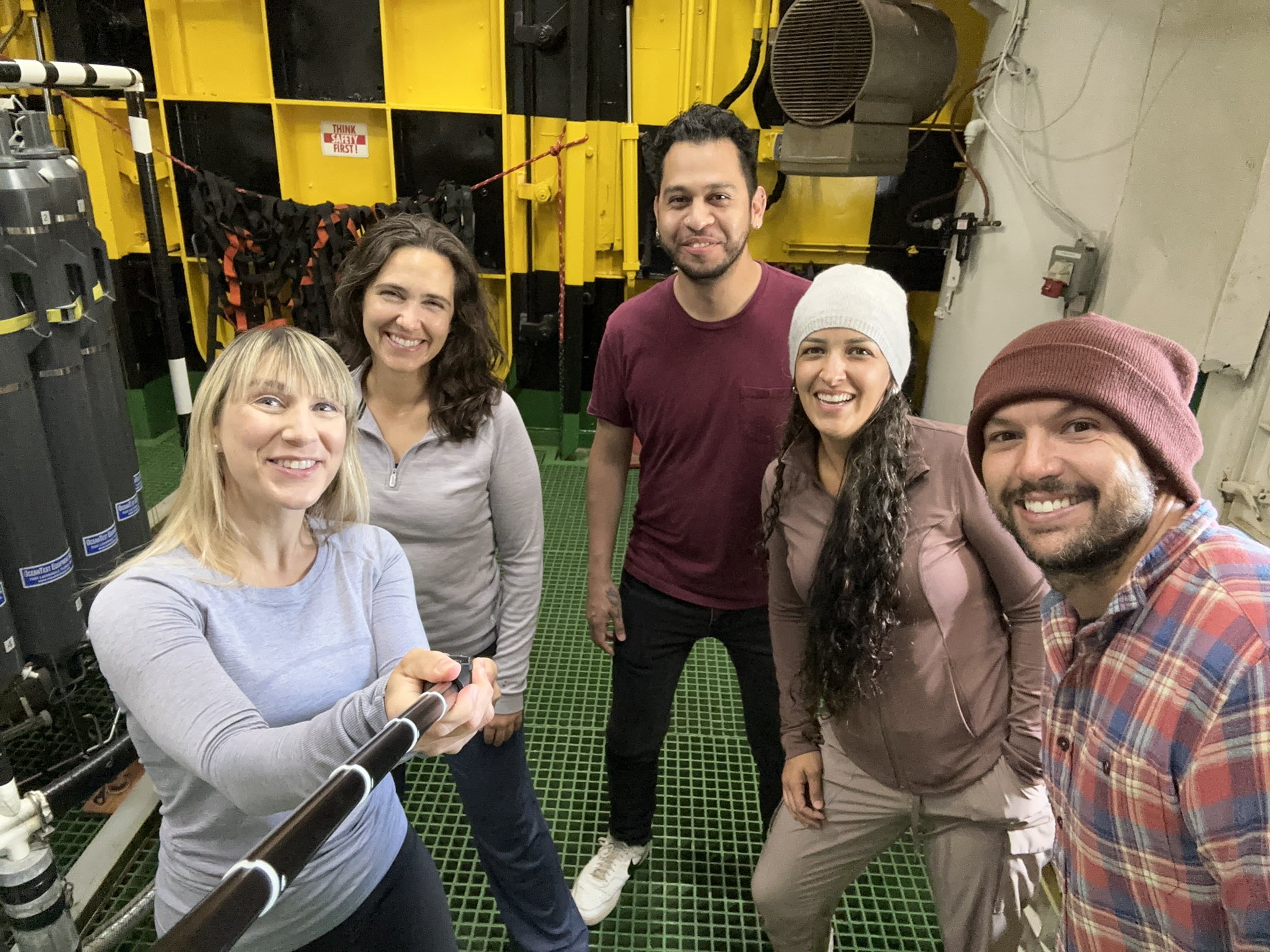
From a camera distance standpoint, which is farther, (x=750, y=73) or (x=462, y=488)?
(x=750, y=73)

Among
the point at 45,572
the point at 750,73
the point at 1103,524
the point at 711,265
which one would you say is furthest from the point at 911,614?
the point at 750,73

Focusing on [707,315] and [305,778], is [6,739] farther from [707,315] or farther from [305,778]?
[707,315]

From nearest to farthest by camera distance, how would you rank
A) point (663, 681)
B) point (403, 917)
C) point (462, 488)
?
1. point (403, 917)
2. point (462, 488)
3. point (663, 681)

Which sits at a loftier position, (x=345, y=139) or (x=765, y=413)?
(x=345, y=139)

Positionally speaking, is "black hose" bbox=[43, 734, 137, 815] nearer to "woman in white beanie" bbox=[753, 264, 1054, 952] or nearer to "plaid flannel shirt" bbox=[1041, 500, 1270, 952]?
"woman in white beanie" bbox=[753, 264, 1054, 952]

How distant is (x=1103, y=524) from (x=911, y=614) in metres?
0.52

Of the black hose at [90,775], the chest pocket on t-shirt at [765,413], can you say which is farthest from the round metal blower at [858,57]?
the black hose at [90,775]

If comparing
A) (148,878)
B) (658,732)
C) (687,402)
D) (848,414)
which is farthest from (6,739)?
(848,414)

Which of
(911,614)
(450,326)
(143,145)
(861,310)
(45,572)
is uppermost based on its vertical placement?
(143,145)

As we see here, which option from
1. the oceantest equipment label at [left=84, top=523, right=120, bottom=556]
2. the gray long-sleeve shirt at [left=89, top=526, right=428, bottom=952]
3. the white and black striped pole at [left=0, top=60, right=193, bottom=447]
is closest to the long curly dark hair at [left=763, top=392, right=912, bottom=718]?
the gray long-sleeve shirt at [left=89, top=526, right=428, bottom=952]

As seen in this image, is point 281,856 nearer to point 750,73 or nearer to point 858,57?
point 858,57

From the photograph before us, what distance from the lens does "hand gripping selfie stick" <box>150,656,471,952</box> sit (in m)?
0.61

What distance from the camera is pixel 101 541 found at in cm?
235

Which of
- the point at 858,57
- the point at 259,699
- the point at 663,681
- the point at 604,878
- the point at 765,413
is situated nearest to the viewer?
the point at 259,699
